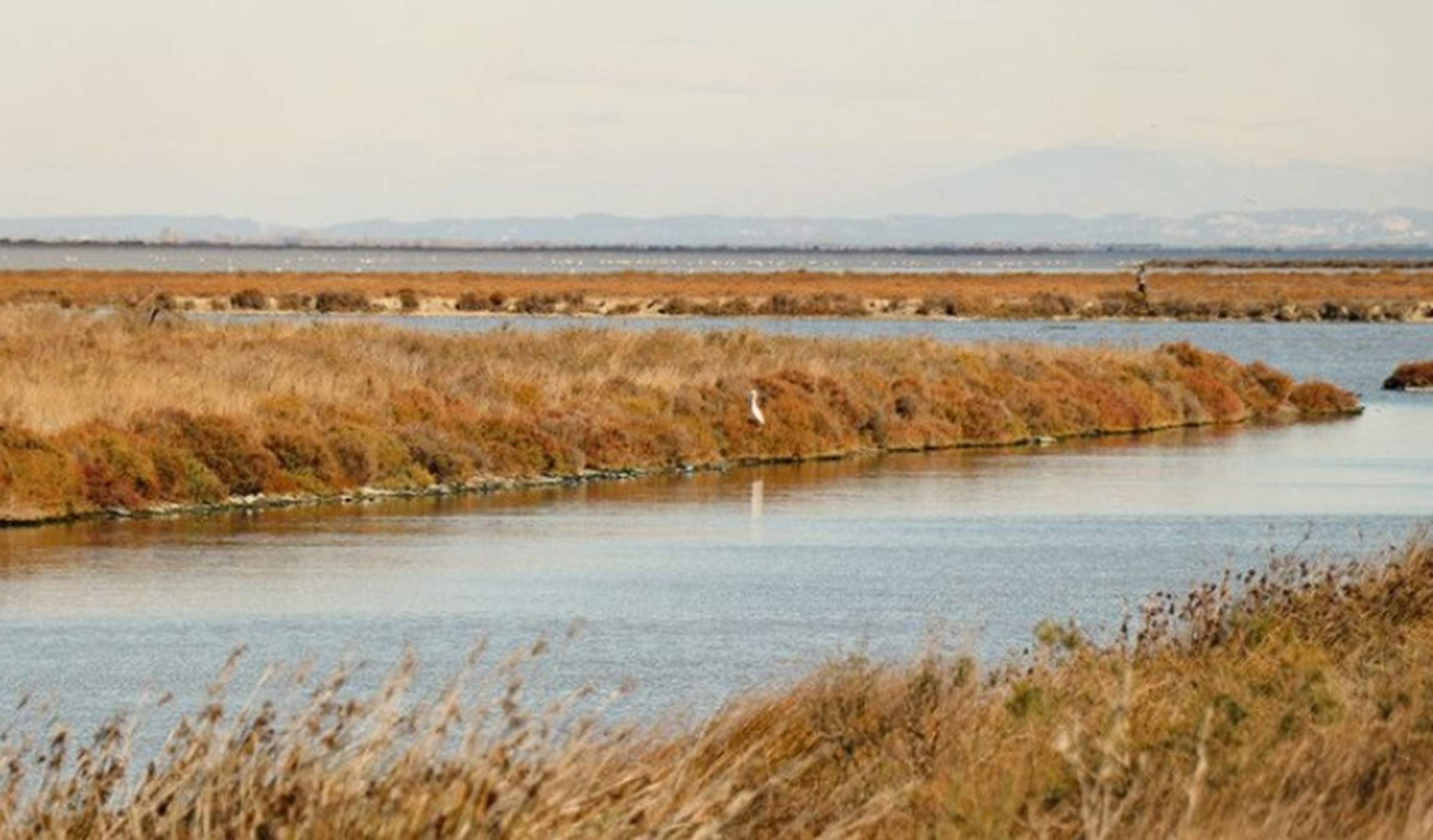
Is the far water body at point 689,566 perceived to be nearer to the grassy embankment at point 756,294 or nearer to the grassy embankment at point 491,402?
the grassy embankment at point 491,402

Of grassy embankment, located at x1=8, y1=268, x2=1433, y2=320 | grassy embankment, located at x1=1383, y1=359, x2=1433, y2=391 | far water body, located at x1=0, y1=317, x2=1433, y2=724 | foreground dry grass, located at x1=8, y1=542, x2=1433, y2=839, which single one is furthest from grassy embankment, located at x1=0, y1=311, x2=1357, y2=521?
grassy embankment, located at x1=8, y1=268, x2=1433, y2=320

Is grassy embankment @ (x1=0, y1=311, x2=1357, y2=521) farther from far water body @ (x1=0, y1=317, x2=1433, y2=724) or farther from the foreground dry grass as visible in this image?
the foreground dry grass

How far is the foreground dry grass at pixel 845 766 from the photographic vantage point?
8406mm

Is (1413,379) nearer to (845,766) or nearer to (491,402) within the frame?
(491,402)

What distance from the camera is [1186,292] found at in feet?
461

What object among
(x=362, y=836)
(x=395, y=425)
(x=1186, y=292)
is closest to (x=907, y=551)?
(x=395, y=425)

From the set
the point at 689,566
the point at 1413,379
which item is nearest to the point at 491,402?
the point at 689,566

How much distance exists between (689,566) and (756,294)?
111446 mm

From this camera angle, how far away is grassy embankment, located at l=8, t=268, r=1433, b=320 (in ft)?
357

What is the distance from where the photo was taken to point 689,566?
2738cm

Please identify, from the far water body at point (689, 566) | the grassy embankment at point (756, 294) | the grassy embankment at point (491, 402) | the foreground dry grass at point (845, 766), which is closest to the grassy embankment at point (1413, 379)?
the grassy embankment at point (491, 402)

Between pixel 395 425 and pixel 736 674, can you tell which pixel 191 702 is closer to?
pixel 736 674

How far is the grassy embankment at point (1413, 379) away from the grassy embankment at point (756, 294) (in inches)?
1579

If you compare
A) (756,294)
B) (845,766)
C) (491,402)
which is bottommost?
(756,294)
